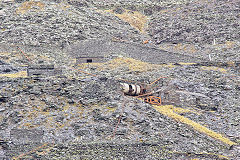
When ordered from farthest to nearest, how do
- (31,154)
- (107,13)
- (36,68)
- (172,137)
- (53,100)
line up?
(107,13) → (36,68) → (53,100) → (172,137) → (31,154)

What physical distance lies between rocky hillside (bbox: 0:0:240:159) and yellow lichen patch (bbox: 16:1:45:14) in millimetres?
119

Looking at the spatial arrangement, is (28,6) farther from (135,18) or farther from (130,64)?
(130,64)

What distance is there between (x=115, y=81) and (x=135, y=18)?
76.3 feet

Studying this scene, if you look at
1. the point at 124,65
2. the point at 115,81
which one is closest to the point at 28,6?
the point at 124,65

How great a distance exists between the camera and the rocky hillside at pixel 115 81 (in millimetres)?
15375

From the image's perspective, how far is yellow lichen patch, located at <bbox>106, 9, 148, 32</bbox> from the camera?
4059 centimetres

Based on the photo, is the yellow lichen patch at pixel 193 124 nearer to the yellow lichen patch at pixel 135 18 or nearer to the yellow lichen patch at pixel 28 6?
the yellow lichen patch at pixel 28 6

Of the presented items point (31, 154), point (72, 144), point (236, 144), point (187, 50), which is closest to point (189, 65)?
point (187, 50)

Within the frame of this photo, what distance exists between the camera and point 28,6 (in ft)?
122

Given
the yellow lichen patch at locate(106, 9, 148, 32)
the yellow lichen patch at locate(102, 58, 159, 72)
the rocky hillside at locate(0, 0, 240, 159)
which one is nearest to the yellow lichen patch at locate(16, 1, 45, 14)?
the rocky hillside at locate(0, 0, 240, 159)

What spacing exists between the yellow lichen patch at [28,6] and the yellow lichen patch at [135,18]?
28.9ft

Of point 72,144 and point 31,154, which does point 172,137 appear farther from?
point 31,154

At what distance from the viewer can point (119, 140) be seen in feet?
50.7

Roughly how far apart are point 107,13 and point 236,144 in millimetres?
27199
